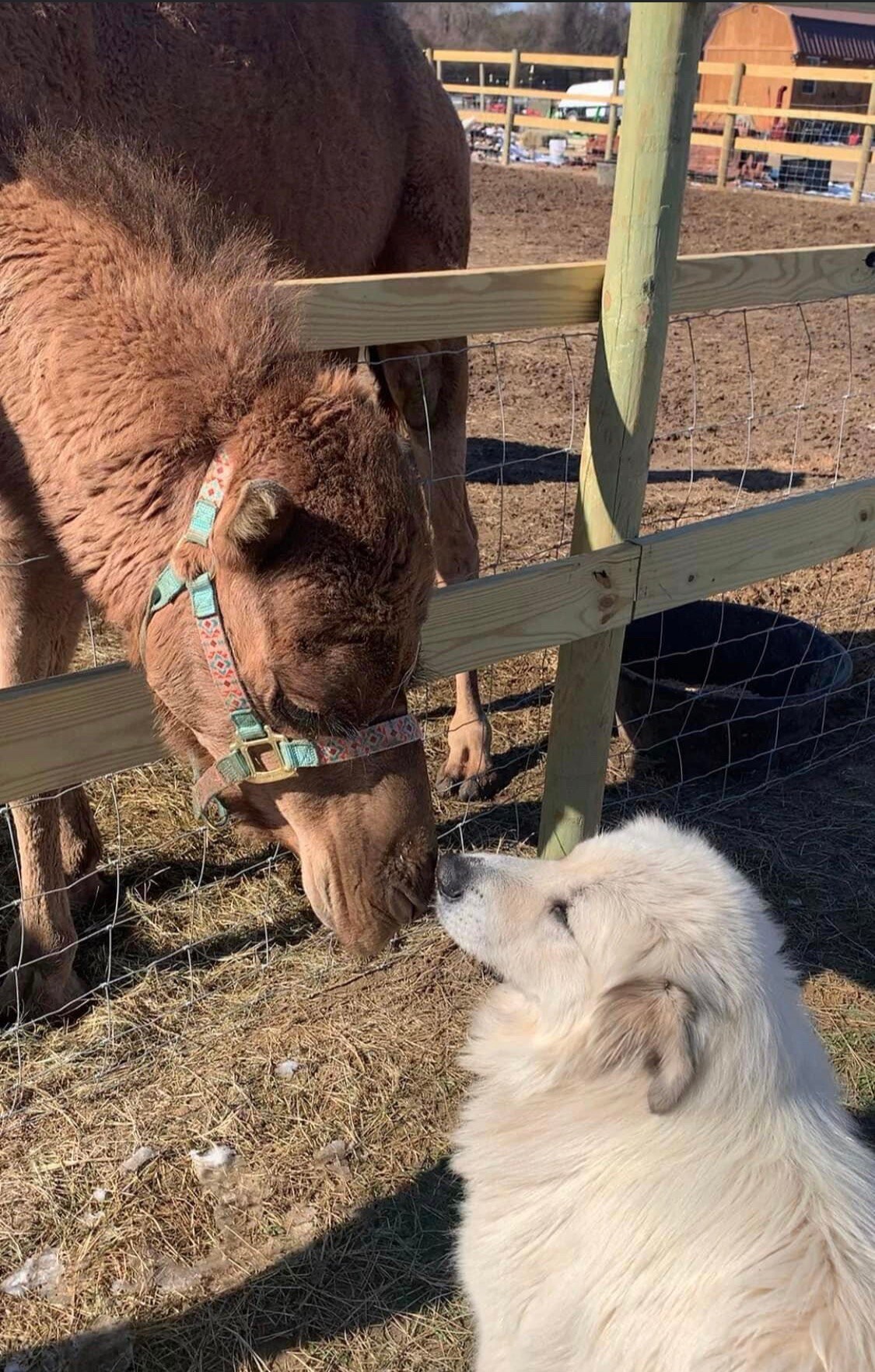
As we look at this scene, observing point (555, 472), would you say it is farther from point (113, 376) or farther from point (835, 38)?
point (835, 38)

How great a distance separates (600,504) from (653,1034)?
5.16 ft

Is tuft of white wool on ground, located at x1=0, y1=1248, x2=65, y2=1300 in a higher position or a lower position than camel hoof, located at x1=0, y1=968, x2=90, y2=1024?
higher

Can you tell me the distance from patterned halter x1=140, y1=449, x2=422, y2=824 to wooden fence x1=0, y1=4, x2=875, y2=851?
0.20 m

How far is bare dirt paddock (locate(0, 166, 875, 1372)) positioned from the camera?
2.37 meters

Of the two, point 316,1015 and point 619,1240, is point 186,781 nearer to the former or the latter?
point 316,1015

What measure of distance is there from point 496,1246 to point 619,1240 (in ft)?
0.93

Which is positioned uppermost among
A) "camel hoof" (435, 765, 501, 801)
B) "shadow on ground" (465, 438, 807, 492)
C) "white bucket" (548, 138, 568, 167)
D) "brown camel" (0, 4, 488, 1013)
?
"brown camel" (0, 4, 488, 1013)

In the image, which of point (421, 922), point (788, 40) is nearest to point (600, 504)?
point (421, 922)

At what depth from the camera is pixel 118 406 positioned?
2.16 meters

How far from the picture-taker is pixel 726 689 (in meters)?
4.49

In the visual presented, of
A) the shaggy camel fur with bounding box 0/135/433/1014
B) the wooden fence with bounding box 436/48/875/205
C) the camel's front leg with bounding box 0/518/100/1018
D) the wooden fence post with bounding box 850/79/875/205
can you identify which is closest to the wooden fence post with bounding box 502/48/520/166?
the wooden fence with bounding box 436/48/875/205

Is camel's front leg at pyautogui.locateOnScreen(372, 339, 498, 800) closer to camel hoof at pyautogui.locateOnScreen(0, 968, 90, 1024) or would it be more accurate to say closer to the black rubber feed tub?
the black rubber feed tub

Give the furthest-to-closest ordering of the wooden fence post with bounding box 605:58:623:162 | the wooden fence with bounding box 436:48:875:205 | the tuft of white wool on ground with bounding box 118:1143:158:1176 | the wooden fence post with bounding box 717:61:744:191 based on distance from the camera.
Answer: the wooden fence post with bounding box 605:58:623:162 → the wooden fence post with bounding box 717:61:744:191 → the wooden fence with bounding box 436:48:875:205 → the tuft of white wool on ground with bounding box 118:1143:158:1176

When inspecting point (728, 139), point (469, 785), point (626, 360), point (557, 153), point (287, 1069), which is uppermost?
point (626, 360)
